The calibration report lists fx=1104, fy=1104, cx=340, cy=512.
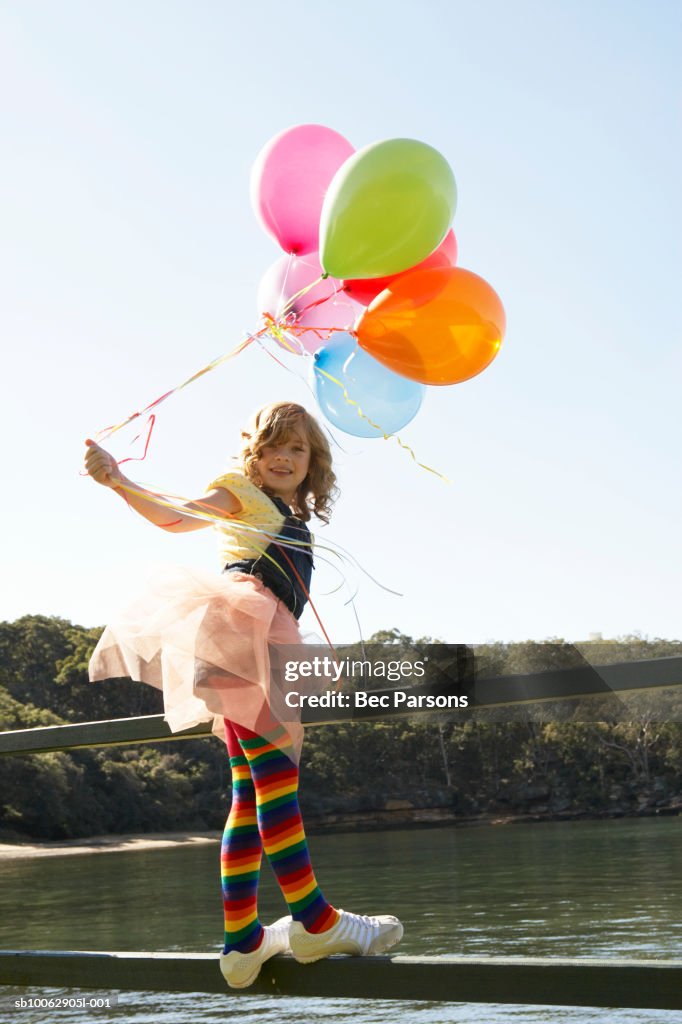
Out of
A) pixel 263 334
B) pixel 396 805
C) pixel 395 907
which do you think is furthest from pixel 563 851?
pixel 263 334

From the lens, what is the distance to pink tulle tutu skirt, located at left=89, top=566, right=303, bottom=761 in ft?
5.90

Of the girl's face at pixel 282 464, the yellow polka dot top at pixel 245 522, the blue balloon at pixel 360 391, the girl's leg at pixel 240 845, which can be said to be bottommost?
the girl's leg at pixel 240 845

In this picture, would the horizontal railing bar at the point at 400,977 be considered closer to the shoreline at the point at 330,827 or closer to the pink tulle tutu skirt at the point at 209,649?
the pink tulle tutu skirt at the point at 209,649

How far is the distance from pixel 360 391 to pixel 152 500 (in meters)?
0.81

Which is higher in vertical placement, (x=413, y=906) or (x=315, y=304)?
(x=315, y=304)

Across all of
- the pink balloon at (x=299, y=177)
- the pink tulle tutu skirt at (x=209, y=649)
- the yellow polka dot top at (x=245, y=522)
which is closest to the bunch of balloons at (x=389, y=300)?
the pink balloon at (x=299, y=177)

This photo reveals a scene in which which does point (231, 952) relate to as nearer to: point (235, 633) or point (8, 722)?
point (235, 633)

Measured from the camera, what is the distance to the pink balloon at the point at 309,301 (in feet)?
8.69

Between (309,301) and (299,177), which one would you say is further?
(299,177)

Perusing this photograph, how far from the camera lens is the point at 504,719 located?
1578mm

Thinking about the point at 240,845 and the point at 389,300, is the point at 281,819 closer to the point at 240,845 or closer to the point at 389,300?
the point at 240,845

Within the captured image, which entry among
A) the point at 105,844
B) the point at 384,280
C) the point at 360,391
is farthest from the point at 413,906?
the point at 105,844

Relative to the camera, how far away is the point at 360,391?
8.54 ft

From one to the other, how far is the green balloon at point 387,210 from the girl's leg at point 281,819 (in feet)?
3.58
